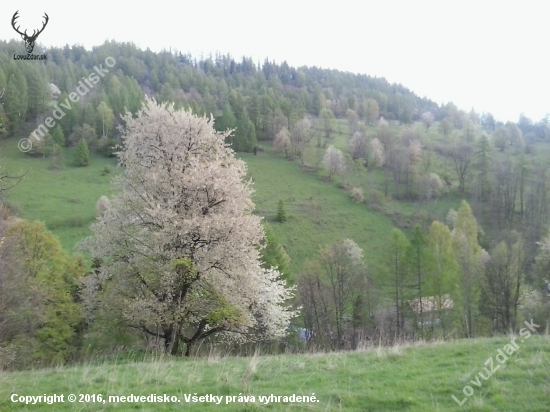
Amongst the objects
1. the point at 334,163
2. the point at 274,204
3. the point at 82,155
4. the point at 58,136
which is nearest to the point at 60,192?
the point at 82,155

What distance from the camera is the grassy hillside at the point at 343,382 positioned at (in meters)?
6.91

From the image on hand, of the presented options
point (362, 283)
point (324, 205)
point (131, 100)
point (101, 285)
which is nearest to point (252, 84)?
point (131, 100)

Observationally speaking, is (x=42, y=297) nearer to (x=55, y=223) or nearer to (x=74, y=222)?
(x=55, y=223)

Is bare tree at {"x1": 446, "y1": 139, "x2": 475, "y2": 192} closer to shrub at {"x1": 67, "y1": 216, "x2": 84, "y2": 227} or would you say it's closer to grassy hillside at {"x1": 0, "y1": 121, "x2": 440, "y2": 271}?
grassy hillside at {"x1": 0, "y1": 121, "x2": 440, "y2": 271}

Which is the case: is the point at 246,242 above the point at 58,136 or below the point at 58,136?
below

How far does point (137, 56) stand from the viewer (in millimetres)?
188875

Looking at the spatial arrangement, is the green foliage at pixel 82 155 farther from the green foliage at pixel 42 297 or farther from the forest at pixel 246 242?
the green foliage at pixel 42 297

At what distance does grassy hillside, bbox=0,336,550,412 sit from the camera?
6.91 metres

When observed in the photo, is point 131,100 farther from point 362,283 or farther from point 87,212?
point 362,283

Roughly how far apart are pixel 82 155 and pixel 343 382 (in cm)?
9151

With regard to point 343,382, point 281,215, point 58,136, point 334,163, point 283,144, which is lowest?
point 281,215

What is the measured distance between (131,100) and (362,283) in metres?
99.4

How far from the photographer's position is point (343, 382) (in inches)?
326

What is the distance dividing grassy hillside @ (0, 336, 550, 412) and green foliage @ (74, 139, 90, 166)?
85747mm
